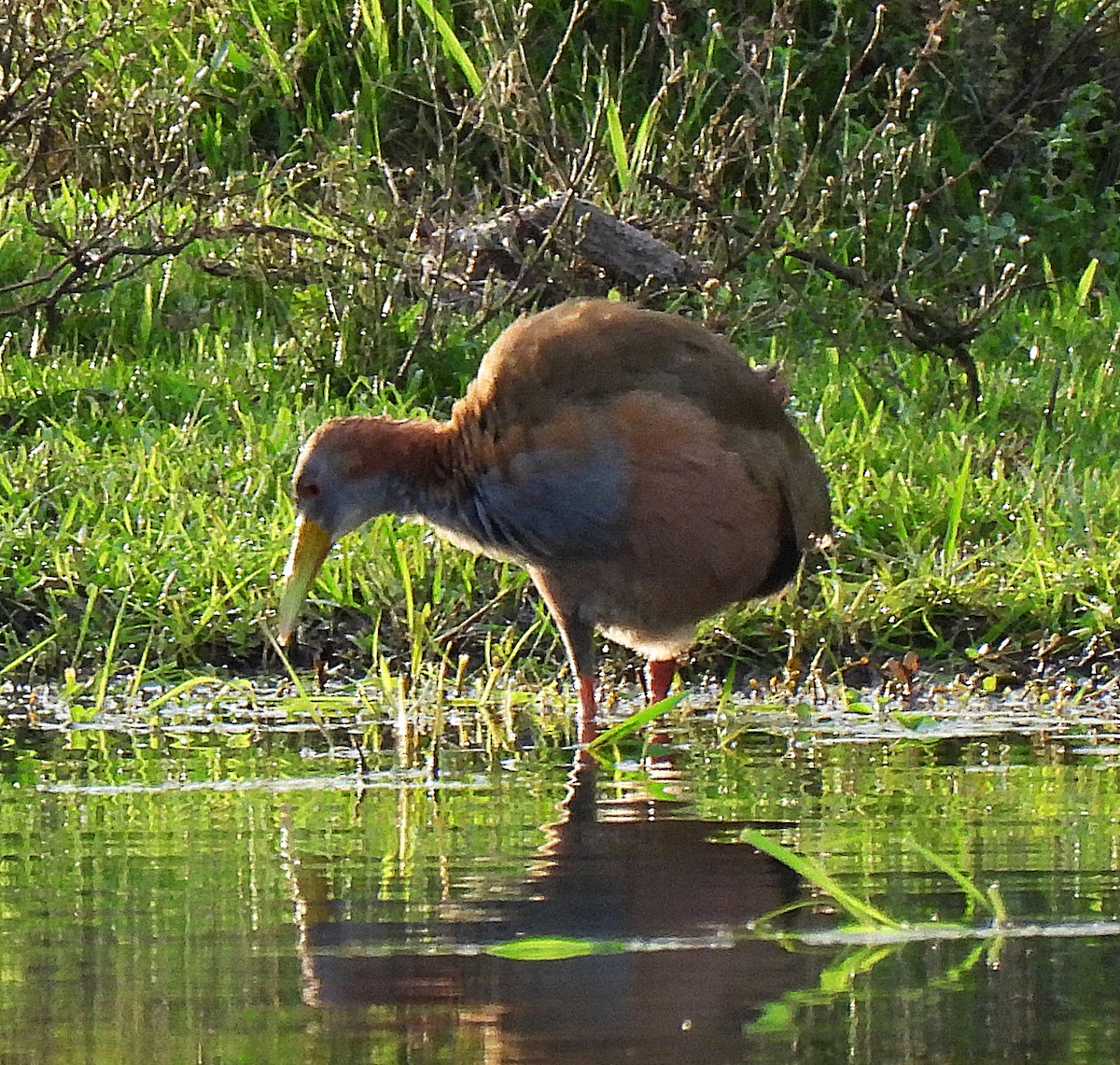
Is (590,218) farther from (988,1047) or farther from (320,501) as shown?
(988,1047)

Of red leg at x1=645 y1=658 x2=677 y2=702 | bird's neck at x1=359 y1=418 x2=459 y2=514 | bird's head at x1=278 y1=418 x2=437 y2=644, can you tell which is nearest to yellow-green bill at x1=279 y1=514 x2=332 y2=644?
bird's head at x1=278 y1=418 x2=437 y2=644

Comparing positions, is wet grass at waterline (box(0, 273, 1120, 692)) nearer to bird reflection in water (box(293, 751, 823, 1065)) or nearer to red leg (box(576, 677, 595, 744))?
red leg (box(576, 677, 595, 744))

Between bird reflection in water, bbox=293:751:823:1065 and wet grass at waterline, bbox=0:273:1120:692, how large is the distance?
1.77m

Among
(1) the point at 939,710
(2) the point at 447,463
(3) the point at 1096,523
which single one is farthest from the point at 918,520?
(2) the point at 447,463

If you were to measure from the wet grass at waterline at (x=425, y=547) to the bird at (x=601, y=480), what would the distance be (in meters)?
0.28

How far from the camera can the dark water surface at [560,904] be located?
2.92 metres

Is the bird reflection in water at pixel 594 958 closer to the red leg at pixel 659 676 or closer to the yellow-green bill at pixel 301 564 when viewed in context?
the red leg at pixel 659 676

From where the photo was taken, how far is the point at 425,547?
6.92 meters

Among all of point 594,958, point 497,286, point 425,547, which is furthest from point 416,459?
point 497,286

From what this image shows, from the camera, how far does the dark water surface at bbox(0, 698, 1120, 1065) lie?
292 centimetres

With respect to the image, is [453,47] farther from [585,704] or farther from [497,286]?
[585,704]

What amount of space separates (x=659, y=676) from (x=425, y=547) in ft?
3.26

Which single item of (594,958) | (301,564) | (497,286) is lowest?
(594,958)

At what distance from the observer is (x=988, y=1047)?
2.81 meters
